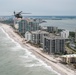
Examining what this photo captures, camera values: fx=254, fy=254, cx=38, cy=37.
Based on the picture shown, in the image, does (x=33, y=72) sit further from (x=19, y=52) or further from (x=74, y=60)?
(x=19, y=52)

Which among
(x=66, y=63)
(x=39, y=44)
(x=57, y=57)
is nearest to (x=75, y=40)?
(x=39, y=44)

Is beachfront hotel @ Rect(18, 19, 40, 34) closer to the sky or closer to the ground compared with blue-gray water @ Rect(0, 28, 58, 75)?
closer to the sky

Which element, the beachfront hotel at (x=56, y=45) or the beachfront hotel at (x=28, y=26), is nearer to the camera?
the beachfront hotel at (x=56, y=45)

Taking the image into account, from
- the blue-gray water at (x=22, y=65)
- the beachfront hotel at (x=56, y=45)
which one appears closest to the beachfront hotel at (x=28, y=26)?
the blue-gray water at (x=22, y=65)

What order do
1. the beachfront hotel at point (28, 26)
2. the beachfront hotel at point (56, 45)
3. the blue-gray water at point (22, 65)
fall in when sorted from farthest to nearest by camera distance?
the beachfront hotel at point (28, 26)
the beachfront hotel at point (56, 45)
the blue-gray water at point (22, 65)

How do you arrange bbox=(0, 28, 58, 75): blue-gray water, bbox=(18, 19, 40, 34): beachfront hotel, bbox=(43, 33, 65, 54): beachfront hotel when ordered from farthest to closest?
bbox=(18, 19, 40, 34): beachfront hotel
bbox=(43, 33, 65, 54): beachfront hotel
bbox=(0, 28, 58, 75): blue-gray water

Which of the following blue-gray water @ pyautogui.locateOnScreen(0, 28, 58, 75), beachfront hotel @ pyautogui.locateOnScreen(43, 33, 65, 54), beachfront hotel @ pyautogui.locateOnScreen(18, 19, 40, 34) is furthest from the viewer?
beachfront hotel @ pyautogui.locateOnScreen(18, 19, 40, 34)

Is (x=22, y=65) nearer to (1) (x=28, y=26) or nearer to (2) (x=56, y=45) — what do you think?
(2) (x=56, y=45)

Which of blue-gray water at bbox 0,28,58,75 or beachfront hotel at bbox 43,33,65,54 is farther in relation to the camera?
beachfront hotel at bbox 43,33,65,54

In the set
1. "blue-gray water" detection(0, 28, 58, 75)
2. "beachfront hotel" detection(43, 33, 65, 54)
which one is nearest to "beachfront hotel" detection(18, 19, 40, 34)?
"blue-gray water" detection(0, 28, 58, 75)

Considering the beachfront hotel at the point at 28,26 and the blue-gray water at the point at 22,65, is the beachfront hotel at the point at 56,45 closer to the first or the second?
the blue-gray water at the point at 22,65

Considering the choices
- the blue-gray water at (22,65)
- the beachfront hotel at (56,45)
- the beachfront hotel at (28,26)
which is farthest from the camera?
the beachfront hotel at (28,26)

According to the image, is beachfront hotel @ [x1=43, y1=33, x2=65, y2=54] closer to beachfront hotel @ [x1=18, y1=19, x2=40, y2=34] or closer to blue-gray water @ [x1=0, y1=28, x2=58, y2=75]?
blue-gray water @ [x1=0, y1=28, x2=58, y2=75]
